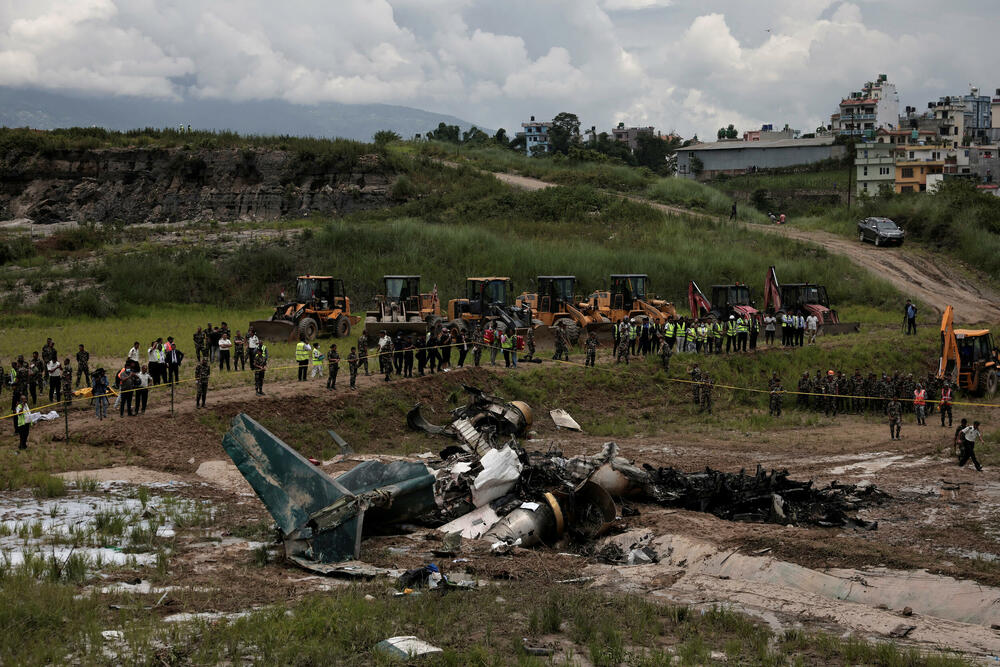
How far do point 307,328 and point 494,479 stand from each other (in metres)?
17.1

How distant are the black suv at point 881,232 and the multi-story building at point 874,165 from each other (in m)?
24.2

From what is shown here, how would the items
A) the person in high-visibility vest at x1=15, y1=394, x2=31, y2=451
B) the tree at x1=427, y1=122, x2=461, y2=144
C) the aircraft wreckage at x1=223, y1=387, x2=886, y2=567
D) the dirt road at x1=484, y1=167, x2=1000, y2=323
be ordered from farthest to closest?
the tree at x1=427, y1=122, x2=461, y2=144
the dirt road at x1=484, y1=167, x2=1000, y2=323
the person in high-visibility vest at x1=15, y1=394, x2=31, y2=451
the aircraft wreckage at x1=223, y1=387, x2=886, y2=567

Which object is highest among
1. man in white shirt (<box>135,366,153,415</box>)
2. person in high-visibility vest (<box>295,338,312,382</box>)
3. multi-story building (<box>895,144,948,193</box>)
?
multi-story building (<box>895,144,948,193</box>)

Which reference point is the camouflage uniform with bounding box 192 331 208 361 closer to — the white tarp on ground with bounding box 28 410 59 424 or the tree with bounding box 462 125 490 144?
the white tarp on ground with bounding box 28 410 59 424

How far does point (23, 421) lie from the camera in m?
16.7

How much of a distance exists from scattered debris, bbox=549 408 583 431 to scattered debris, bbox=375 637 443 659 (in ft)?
47.3

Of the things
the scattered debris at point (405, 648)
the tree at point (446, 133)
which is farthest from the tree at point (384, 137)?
the scattered debris at point (405, 648)

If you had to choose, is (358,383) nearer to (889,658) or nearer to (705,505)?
(705,505)

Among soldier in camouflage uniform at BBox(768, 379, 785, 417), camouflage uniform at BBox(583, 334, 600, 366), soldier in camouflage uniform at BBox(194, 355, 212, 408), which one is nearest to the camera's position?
soldier in camouflage uniform at BBox(194, 355, 212, 408)

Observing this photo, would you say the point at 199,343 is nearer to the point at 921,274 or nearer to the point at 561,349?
the point at 561,349

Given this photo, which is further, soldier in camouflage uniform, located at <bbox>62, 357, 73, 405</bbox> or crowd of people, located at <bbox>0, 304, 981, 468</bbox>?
crowd of people, located at <bbox>0, 304, 981, 468</bbox>

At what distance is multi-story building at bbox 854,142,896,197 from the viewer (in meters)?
73.2

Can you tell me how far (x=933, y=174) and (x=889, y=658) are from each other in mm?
72847

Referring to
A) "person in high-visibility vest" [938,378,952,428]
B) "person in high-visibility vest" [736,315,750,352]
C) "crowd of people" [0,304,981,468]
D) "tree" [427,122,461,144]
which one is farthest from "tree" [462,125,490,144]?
"person in high-visibility vest" [938,378,952,428]
